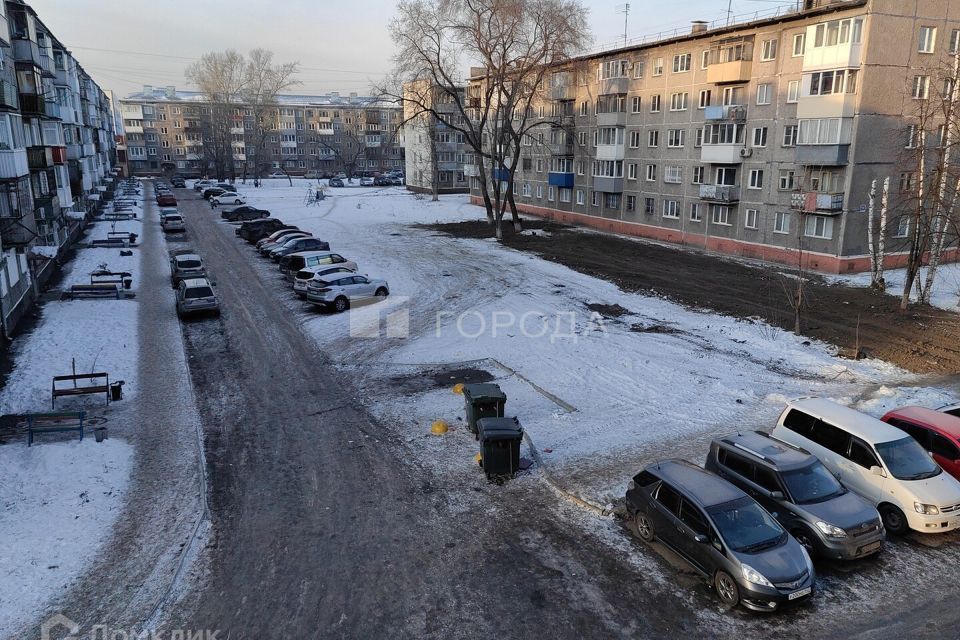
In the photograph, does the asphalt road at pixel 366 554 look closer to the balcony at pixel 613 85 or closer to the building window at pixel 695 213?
the building window at pixel 695 213

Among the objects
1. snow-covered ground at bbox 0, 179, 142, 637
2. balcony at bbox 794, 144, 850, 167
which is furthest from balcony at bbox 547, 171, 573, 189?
snow-covered ground at bbox 0, 179, 142, 637

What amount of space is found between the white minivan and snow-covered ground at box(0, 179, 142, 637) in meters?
13.3

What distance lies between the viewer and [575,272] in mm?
33281

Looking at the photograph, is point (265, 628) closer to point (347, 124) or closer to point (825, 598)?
point (825, 598)

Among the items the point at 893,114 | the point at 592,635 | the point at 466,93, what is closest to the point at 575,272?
the point at 893,114

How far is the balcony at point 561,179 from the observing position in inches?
2114

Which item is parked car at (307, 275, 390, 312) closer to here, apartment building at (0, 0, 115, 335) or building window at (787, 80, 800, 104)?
apartment building at (0, 0, 115, 335)

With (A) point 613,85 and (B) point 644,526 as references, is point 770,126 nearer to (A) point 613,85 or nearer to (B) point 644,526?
(A) point 613,85

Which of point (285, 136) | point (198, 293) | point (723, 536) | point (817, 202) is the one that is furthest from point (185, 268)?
point (285, 136)

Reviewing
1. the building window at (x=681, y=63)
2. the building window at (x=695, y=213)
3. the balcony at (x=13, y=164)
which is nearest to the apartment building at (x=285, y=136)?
the building window at (x=681, y=63)

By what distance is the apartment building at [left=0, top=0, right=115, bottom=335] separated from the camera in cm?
2406

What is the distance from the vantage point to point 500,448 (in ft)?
41.5

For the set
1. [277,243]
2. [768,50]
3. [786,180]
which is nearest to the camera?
[786,180]

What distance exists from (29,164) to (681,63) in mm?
38002
